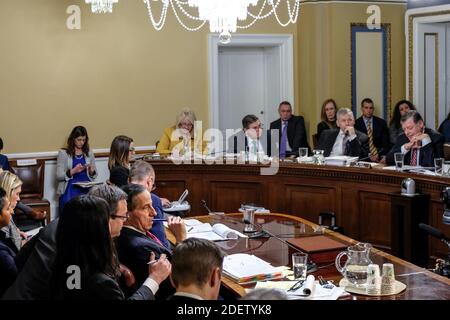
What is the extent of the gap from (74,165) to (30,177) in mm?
469

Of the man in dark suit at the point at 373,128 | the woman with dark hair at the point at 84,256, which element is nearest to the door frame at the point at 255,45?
the man in dark suit at the point at 373,128

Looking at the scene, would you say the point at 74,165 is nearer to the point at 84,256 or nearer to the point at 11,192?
the point at 11,192

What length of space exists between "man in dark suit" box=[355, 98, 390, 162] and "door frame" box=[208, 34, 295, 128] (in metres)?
0.93

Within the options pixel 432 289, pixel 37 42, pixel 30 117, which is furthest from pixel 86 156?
pixel 432 289

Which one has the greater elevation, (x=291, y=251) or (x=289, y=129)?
(x=289, y=129)

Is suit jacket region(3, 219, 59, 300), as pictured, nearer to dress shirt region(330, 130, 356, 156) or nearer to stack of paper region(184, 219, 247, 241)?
stack of paper region(184, 219, 247, 241)

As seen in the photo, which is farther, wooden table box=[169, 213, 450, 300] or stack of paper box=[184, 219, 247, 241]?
stack of paper box=[184, 219, 247, 241]

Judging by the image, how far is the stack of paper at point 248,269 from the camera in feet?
9.74

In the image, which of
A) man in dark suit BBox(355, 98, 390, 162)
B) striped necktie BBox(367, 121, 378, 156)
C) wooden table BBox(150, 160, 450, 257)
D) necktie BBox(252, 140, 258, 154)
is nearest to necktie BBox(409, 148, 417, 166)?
wooden table BBox(150, 160, 450, 257)

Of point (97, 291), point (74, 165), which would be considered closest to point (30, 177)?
point (74, 165)

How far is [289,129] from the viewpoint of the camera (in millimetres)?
7777

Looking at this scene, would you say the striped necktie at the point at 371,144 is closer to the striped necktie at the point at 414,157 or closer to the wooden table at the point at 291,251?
the striped necktie at the point at 414,157

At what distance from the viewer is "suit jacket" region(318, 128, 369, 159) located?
20.5ft

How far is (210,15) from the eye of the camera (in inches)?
211
